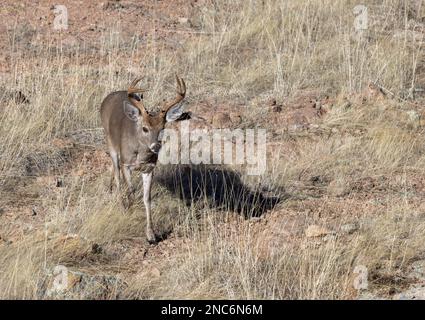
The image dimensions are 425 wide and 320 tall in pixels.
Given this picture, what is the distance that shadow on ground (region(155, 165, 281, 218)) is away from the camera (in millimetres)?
9256

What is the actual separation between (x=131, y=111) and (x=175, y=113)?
47cm

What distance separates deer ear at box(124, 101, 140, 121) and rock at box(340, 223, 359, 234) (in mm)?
2219

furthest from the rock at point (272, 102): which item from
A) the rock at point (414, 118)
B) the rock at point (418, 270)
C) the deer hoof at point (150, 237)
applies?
the rock at point (418, 270)

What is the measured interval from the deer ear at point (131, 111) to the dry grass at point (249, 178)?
31.8 inches

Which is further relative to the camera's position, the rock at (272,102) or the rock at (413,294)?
the rock at (272,102)

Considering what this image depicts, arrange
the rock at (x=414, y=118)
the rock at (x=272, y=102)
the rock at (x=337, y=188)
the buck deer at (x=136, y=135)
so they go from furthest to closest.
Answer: the rock at (x=272, y=102) < the rock at (x=414, y=118) < the rock at (x=337, y=188) < the buck deer at (x=136, y=135)

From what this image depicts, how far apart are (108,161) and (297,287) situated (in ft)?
11.9

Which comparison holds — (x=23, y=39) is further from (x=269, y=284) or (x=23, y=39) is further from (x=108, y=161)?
(x=269, y=284)

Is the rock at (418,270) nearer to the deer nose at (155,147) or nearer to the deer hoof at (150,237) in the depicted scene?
the deer hoof at (150,237)

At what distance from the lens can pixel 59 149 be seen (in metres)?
10.2

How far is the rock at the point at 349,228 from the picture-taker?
852cm

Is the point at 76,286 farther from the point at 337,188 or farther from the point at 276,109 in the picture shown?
the point at 276,109

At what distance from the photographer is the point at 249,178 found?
9.91m

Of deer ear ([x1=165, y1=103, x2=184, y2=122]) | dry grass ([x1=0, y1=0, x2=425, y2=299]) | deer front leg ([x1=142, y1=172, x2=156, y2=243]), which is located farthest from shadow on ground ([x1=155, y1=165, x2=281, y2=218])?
deer ear ([x1=165, y1=103, x2=184, y2=122])
